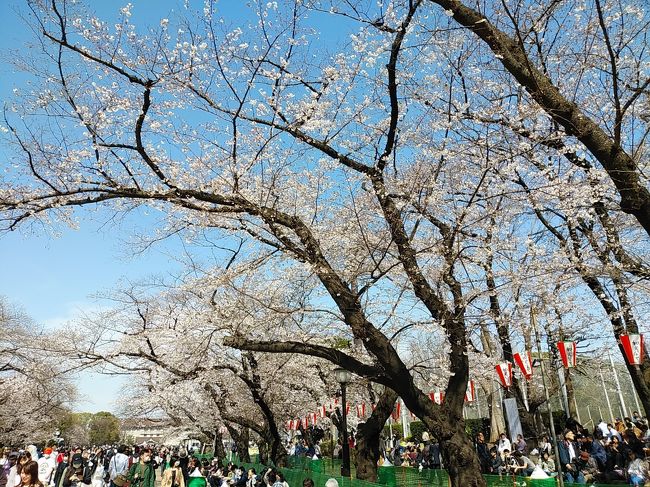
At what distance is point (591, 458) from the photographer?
9484mm

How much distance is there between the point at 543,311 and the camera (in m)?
12.2

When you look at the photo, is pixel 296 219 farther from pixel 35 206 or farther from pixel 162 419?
pixel 162 419

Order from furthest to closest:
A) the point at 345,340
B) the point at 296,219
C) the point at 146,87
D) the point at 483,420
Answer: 1. the point at 483,420
2. the point at 345,340
3. the point at 296,219
4. the point at 146,87

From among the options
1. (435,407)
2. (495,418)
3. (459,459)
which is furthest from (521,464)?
(495,418)

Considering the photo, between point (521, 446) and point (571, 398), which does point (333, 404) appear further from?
point (571, 398)

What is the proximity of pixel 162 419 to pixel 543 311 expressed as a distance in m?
33.4

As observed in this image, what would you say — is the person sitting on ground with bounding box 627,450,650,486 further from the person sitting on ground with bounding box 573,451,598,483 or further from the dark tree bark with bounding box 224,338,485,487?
the dark tree bark with bounding box 224,338,485,487

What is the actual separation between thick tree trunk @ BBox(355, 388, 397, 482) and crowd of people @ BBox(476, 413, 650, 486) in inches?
120

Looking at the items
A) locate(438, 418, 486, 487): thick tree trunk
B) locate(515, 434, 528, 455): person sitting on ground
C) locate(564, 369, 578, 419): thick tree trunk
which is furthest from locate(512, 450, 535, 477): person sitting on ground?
locate(564, 369, 578, 419): thick tree trunk

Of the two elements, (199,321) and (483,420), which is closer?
(199,321)

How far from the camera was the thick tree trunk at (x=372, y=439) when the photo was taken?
36.4 feet

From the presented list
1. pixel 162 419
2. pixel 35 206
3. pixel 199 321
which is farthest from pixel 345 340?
pixel 162 419

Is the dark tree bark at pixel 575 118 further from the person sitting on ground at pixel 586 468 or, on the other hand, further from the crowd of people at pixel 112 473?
the person sitting on ground at pixel 586 468

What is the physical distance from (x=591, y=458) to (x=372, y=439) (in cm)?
444
